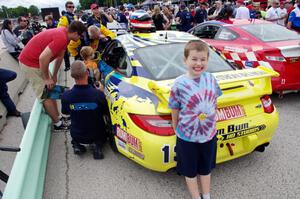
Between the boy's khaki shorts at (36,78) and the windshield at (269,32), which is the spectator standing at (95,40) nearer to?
the boy's khaki shorts at (36,78)

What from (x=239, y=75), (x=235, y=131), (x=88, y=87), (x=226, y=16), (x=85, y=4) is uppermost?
(x=85, y=4)

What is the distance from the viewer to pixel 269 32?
5.14 m

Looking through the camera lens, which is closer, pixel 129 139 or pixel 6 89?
pixel 129 139

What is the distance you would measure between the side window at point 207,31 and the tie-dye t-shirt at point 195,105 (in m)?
3.93

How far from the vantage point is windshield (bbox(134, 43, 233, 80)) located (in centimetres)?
320

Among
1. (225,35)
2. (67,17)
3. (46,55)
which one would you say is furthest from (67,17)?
(225,35)

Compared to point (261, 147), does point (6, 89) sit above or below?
above

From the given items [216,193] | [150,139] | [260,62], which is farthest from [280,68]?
[150,139]

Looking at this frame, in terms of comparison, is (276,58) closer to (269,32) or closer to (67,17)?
(269,32)

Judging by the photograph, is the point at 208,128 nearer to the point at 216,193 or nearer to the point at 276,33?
the point at 216,193

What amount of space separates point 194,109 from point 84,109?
1.61 m

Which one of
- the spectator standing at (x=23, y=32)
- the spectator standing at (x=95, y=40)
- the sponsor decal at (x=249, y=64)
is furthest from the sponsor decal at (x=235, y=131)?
the spectator standing at (x=23, y=32)

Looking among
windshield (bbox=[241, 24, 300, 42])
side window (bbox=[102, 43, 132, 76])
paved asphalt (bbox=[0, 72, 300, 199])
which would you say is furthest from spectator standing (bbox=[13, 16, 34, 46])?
windshield (bbox=[241, 24, 300, 42])

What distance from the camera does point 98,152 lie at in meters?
3.48
